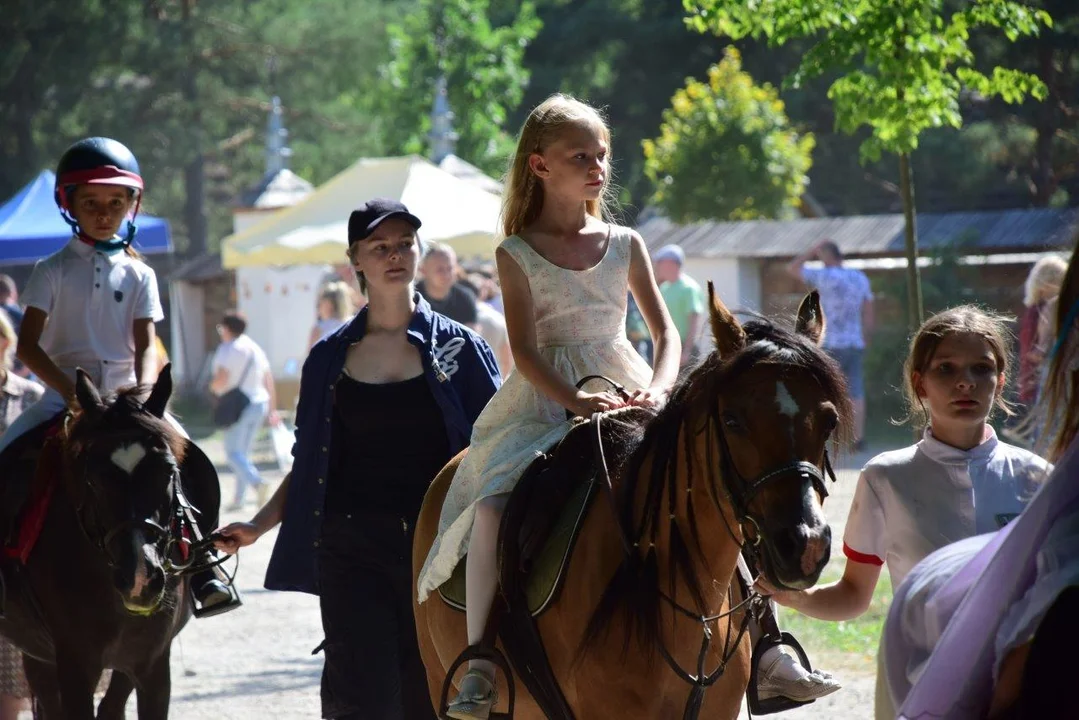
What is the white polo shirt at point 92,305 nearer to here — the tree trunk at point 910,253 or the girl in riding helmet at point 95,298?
the girl in riding helmet at point 95,298

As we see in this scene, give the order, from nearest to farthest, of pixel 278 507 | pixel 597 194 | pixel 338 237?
pixel 597 194 → pixel 278 507 → pixel 338 237

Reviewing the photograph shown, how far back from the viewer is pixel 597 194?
4926 millimetres

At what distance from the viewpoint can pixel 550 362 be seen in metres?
4.76

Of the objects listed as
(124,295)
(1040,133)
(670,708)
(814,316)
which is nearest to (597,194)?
(814,316)

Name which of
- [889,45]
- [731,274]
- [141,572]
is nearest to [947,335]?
[141,572]

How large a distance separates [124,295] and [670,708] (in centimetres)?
343

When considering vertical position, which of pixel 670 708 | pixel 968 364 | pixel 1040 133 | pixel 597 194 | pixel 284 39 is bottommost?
pixel 670 708

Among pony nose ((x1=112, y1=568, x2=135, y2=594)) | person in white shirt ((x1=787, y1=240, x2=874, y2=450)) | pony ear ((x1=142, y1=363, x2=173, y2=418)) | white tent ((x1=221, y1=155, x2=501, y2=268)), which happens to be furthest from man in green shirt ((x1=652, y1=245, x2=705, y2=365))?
pony nose ((x1=112, y1=568, x2=135, y2=594))

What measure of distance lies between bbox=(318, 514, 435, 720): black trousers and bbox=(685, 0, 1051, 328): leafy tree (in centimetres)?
444

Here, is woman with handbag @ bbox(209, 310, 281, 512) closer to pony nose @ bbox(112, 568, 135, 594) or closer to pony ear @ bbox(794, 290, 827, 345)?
pony nose @ bbox(112, 568, 135, 594)

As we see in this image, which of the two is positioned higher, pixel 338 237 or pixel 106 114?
pixel 106 114

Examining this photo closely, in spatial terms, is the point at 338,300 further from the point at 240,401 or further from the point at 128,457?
the point at 128,457

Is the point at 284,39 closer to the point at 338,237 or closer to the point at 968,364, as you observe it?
the point at 338,237

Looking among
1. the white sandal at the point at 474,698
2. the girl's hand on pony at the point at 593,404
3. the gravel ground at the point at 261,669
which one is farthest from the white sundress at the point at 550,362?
the gravel ground at the point at 261,669
